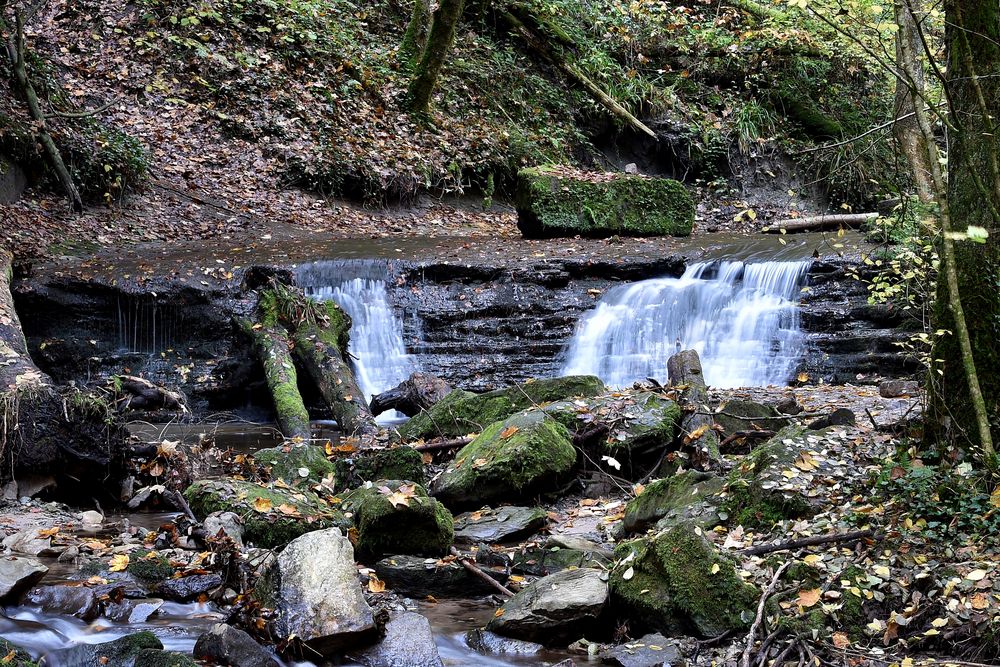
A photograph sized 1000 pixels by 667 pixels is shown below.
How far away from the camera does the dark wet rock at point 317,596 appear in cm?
408

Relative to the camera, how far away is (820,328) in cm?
1120

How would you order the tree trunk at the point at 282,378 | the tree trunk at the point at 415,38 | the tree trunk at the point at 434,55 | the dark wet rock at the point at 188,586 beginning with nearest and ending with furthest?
the dark wet rock at the point at 188,586
the tree trunk at the point at 282,378
the tree trunk at the point at 434,55
the tree trunk at the point at 415,38

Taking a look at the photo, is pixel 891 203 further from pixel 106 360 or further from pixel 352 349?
pixel 106 360

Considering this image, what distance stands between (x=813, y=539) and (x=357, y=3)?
18.3 m

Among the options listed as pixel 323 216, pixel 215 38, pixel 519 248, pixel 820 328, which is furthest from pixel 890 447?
pixel 215 38

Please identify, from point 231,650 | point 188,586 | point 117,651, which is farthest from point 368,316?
point 117,651

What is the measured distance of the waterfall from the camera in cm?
1127

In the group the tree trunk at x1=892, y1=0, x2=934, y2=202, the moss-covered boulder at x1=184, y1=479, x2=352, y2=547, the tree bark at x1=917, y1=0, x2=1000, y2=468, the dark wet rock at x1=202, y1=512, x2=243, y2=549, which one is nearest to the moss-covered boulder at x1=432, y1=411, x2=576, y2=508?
the moss-covered boulder at x1=184, y1=479, x2=352, y2=547

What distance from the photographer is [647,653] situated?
4.13 metres

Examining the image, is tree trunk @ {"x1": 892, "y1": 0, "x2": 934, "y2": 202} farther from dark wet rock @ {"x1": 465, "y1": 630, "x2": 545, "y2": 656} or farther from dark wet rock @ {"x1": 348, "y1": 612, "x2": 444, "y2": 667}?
dark wet rock @ {"x1": 348, "y1": 612, "x2": 444, "y2": 667}

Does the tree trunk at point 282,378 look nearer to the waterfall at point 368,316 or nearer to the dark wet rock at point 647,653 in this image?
the waterfall at point 368,316

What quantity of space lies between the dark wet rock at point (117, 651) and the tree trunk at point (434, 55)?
14.6 meters

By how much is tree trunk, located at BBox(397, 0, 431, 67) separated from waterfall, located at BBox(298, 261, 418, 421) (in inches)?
342

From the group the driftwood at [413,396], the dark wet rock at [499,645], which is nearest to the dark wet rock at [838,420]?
the dark wet rock at [499,645]
